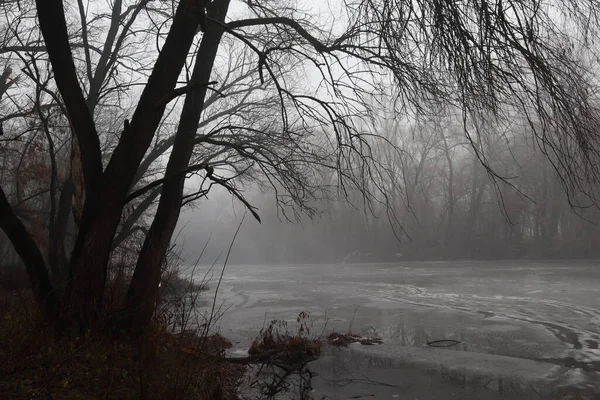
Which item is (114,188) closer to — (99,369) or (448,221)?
(99,369)

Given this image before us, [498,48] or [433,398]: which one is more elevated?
[498,48]

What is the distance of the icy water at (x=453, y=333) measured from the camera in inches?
264

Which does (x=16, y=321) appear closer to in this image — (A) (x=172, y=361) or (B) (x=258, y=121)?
(A) (x=172, y=361)

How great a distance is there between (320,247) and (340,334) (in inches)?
1751

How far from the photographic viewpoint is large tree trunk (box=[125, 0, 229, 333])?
6.29 m

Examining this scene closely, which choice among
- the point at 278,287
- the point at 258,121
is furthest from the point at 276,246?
the point at 258,121

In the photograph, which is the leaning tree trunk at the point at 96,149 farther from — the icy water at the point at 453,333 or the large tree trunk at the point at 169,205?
the icy water at the point at 453,333

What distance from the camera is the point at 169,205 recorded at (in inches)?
278

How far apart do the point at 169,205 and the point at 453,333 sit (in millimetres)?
6374

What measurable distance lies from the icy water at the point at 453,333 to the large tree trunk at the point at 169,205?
242 centimetres

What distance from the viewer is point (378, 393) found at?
642 cm

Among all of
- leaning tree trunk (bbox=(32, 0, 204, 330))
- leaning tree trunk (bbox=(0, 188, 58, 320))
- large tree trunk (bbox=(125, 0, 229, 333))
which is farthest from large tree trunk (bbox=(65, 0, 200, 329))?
large tree trunk (bbox=(125, 0, 229, 333))

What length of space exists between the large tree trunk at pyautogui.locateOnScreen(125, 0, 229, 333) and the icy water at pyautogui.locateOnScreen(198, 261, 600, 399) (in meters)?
2.42

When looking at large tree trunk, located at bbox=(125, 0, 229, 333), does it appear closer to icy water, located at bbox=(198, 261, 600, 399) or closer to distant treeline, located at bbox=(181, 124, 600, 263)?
icy water, located at bbox=(198, 261, 600, 399)
